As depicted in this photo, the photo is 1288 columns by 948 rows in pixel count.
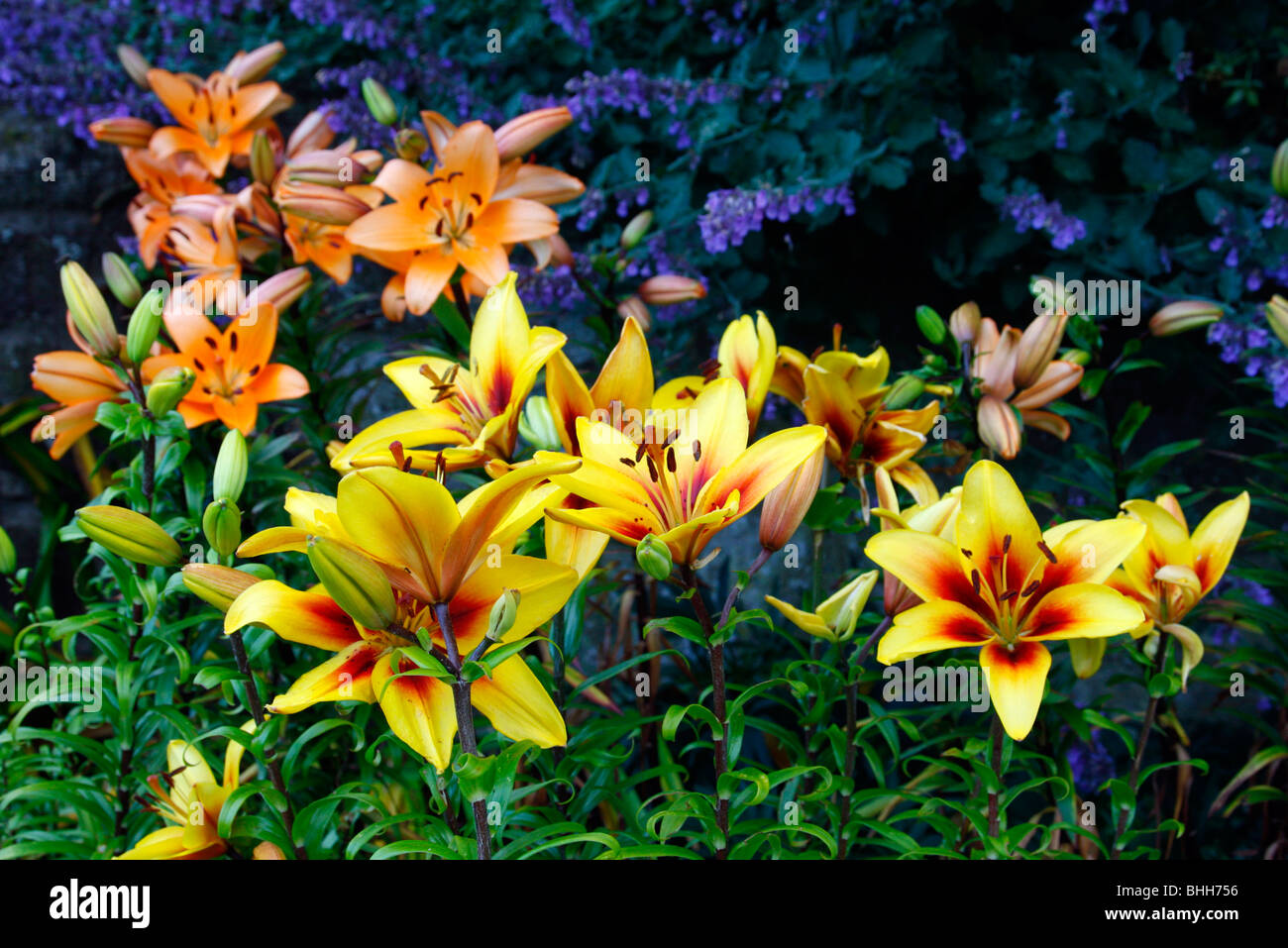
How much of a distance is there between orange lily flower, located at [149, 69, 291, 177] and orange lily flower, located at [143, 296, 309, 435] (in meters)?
0.41

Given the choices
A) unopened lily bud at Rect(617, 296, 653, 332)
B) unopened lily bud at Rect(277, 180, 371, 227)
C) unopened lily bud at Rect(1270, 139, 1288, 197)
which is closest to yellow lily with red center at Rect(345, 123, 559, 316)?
unopened lily bud at Rect(277, 180, 371, 227)

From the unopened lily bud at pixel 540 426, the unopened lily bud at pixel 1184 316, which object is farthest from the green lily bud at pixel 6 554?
the unopened lily bud at pixel 1184 316

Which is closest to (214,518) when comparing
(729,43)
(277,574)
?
(277,574)

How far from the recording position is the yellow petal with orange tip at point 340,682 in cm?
66

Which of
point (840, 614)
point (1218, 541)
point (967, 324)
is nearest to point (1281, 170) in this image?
point (967, 324)

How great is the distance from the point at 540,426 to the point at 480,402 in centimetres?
6

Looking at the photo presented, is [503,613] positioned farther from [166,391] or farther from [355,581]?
[166,391]

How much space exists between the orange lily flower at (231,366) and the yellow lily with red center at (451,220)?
0.15 metres

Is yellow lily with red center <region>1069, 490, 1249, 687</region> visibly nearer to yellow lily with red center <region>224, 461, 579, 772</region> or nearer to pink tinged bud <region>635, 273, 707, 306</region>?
yellow lily with red center <region>224, 461, 579, 772</region>

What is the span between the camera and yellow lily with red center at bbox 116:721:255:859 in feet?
2.76

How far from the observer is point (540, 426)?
2.88ft
